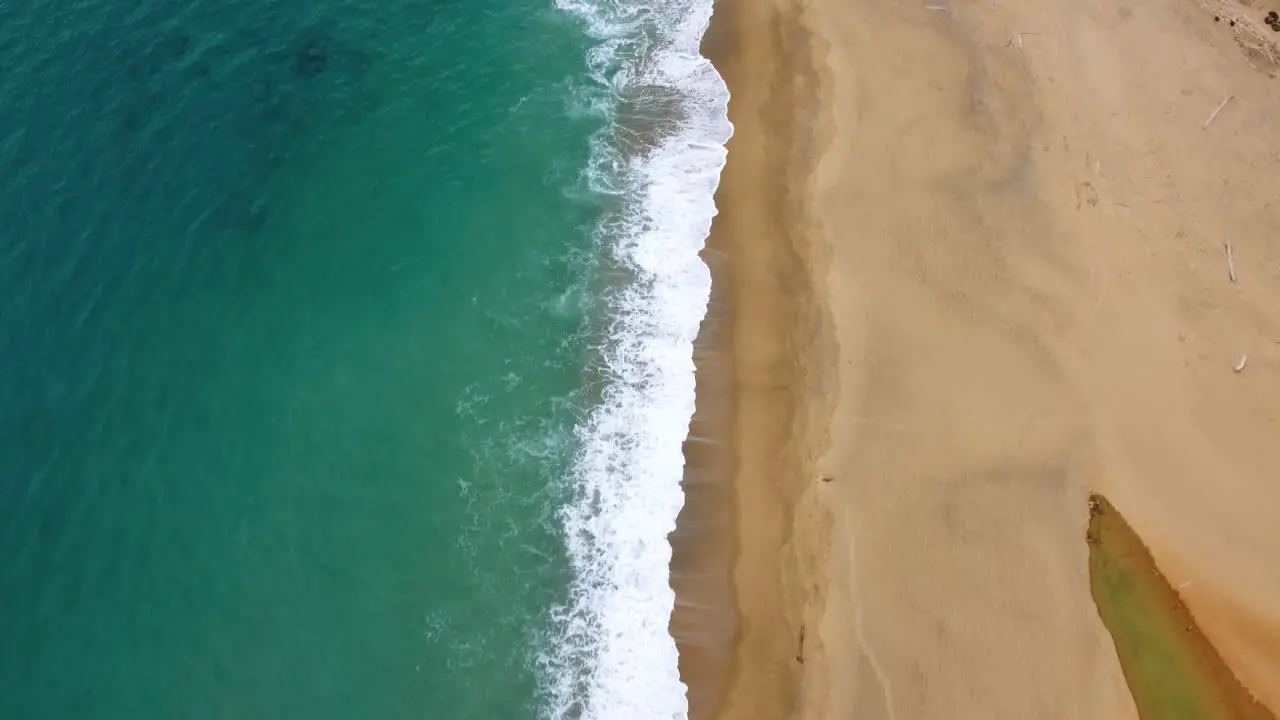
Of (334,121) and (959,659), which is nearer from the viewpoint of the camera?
(959,659)

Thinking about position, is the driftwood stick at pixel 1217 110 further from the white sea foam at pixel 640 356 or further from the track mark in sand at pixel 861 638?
the track mark in sand at pixel 861 638

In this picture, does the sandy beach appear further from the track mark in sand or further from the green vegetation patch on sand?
the green vegetation patch on sand

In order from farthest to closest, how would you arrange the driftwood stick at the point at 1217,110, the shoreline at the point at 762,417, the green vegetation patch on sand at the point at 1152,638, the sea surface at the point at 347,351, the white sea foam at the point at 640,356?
1. the driftwood stick at the point at 1217,110
2. the sea surface at the point at 347,351
3. the white sea foam at the point at 640,356
4. the shoreline at the point at 762,417
5. the green vegetation patch on sand at the point at 1152,638

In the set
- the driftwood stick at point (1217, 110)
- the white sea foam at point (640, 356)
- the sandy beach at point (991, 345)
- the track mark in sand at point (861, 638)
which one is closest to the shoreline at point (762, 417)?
the sandy beach at point (991, 345)

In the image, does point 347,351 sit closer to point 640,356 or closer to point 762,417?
point 640,356

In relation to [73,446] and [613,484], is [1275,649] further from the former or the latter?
[73,446]

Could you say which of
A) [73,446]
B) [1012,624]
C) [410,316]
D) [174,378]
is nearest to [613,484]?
[410,316]
